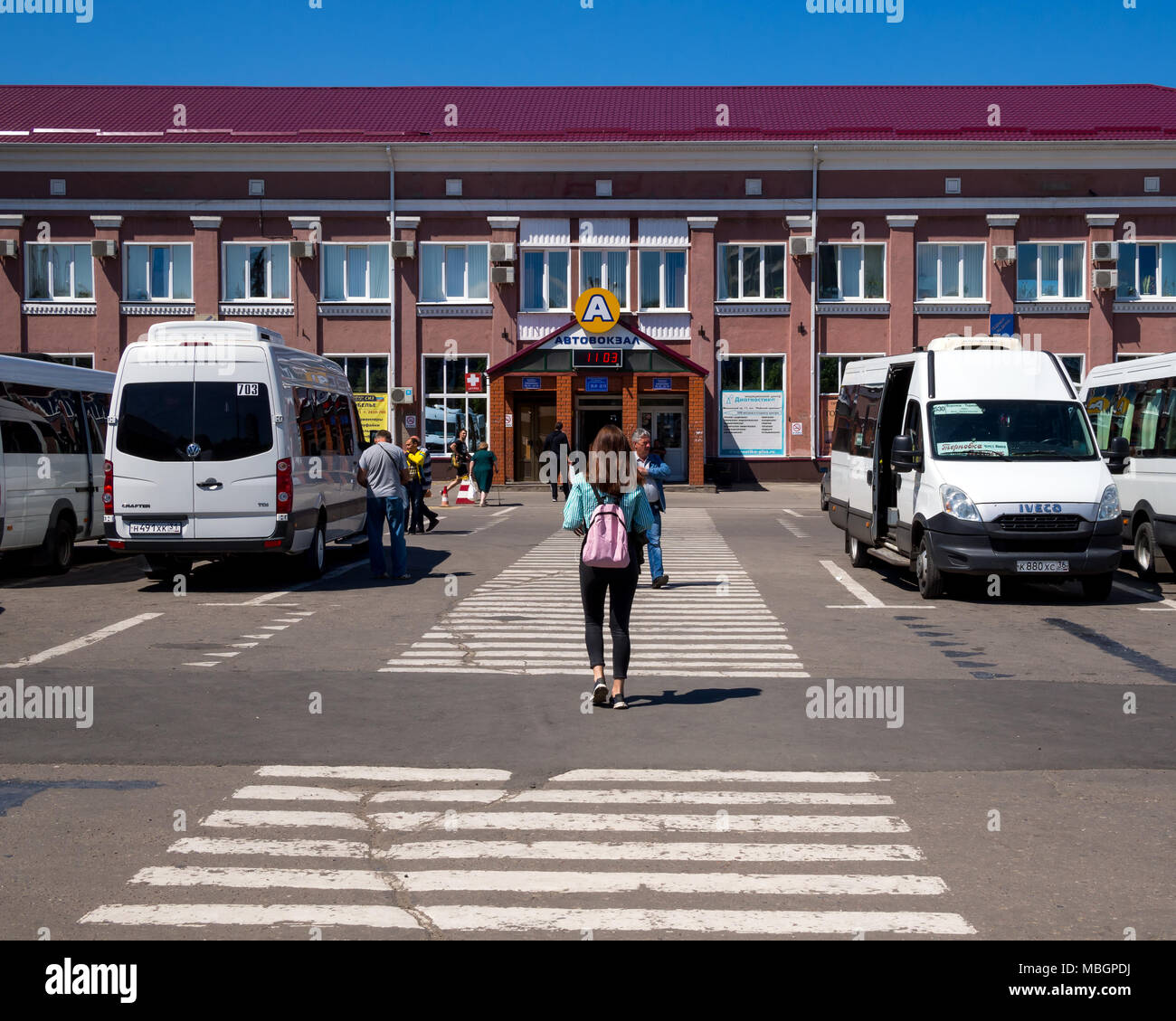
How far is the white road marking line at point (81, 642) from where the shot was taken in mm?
10484

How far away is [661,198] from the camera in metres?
42.0

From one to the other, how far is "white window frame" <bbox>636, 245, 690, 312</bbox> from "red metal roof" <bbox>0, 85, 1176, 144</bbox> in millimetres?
3787

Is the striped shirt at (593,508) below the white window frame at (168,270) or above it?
below

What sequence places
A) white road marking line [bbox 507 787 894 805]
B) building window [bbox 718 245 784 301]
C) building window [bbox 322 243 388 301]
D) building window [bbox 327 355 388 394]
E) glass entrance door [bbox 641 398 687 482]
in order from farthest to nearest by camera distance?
building window [bbox 327 355 388 394], building window [bbox 322 243 388 301], building window [bbox 718 245 784 301], glass entrance door [bbox 641 398 687 482], white road marking line [bbox 507 787 894 805]

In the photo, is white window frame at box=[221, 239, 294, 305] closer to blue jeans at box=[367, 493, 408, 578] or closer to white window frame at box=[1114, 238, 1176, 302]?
white window frame at box=[1114, 238, 1176, 302]

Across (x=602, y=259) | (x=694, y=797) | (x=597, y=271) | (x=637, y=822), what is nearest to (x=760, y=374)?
(x=597, y=271)

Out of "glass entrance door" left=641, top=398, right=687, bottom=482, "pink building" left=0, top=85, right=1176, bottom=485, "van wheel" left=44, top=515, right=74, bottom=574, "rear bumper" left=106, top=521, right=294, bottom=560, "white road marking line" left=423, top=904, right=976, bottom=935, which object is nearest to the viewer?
"white road marking line" left=423, top=904, right=976, bottom=935

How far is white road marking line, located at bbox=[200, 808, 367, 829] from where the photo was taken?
6039 mm

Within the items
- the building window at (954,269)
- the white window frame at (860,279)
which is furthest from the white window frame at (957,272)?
the white window frame at (860,279)

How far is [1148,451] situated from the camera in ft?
54.4

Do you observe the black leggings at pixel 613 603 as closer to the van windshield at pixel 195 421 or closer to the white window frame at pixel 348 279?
the van windshield at pixel 195 421

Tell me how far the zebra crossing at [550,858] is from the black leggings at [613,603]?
176 centimetres

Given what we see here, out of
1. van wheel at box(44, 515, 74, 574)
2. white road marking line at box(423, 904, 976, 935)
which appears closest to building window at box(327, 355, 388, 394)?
van wheel at box(44, 515, 74, 574)

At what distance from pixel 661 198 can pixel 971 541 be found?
98.0ft
